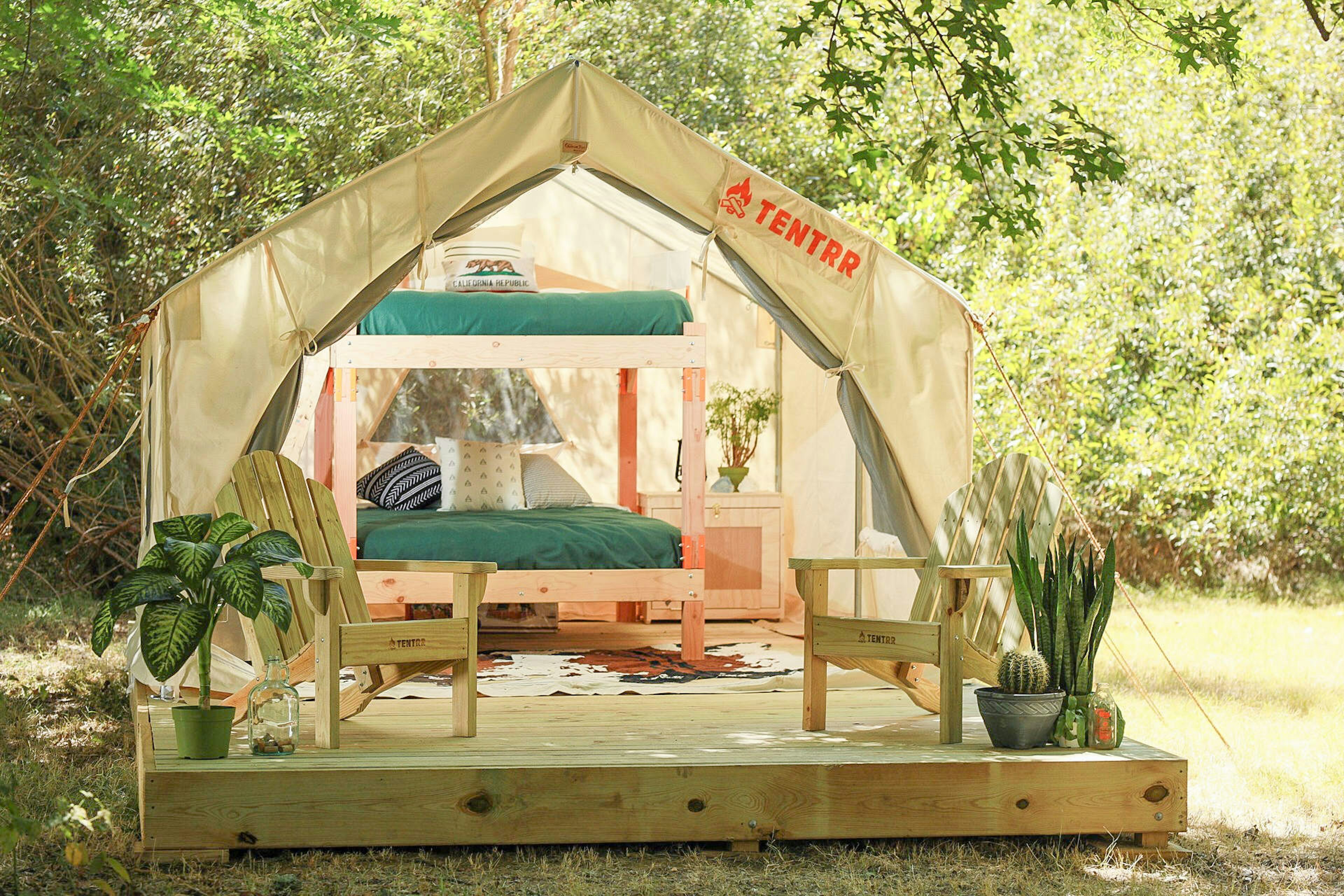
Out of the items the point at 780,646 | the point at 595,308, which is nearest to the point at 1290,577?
the point at 780,646

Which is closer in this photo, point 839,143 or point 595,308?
point 595,308

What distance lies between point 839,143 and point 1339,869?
297 inches

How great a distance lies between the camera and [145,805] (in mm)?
3186

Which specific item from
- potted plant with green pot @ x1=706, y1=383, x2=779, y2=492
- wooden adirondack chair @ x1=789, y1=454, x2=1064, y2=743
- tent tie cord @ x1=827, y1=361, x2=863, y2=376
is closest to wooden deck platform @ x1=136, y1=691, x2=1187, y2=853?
wooden adirondack chair @ x1=789, y1=454, x2=1064, y2=743

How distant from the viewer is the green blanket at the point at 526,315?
560cm

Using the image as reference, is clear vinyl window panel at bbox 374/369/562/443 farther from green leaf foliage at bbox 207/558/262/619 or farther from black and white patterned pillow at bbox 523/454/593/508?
green leaf foliage at bbox 207/558/262/619

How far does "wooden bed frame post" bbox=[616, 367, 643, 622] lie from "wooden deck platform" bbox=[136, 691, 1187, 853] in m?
3.54

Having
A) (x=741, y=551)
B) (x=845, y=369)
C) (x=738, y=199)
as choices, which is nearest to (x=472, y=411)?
(x=741, y=551)

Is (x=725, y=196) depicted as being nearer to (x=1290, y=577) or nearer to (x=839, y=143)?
(x=839, y=143)

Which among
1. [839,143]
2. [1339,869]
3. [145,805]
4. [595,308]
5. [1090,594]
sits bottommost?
[1339,869]

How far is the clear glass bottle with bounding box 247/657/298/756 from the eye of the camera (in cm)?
348

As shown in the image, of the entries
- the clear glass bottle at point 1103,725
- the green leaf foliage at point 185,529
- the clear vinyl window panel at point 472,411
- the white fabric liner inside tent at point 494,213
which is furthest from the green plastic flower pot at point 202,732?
the clear vinyl window panel at point 472,411

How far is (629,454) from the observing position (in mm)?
7434

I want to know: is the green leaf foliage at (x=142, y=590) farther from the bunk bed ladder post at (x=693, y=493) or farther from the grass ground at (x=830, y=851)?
the bunk bed ladder post at (x=693, y=493)
